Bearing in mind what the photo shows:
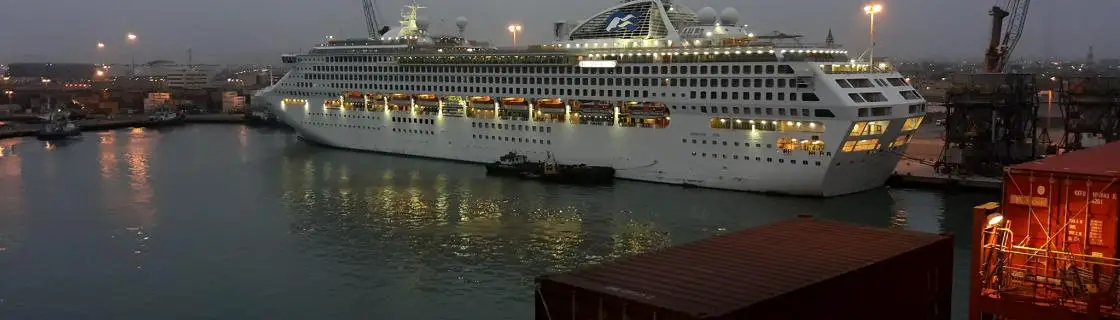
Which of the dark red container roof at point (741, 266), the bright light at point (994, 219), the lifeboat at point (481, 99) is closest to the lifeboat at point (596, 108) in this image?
the lifeboat at point (481, 99)

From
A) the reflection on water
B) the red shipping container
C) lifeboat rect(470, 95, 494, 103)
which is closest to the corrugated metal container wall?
the red shipping container

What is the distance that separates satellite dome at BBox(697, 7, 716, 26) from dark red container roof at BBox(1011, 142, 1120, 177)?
911 inches

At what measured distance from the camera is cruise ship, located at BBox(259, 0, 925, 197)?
25.5 m

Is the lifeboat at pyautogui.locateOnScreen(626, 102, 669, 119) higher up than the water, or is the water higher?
the lifeboat at pyautogui.locateOnScreen(626, 102, 669, 119)

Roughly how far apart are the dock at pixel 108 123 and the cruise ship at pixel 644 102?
2222 cm

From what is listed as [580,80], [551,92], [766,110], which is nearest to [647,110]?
[580,80]

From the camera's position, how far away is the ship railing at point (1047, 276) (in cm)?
774

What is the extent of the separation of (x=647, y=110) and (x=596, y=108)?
2129 mm

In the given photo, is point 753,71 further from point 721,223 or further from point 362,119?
point 362,119

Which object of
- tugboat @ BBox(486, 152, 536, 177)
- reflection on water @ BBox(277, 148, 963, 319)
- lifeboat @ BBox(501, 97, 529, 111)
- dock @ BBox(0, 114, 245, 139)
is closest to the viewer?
reflection on water @ BBox(277, 148, 963, 319)

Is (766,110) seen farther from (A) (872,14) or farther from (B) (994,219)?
(B) (994,219)

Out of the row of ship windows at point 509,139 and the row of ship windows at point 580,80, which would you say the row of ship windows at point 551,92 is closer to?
the row of ship windows at point 580,80

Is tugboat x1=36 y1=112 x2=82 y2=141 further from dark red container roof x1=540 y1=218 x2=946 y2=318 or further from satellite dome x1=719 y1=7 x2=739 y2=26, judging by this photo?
dark red container roof x1=540 y1=218 x2=946 y2=318

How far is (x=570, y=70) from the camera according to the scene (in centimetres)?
3198
